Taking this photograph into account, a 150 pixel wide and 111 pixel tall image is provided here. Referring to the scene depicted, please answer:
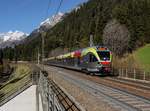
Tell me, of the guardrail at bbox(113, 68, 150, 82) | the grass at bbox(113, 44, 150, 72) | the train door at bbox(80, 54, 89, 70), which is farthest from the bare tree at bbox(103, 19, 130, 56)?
the guardrail at bbox(113, 68, 150, 82)

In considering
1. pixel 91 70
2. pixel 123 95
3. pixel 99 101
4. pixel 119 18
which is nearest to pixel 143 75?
pixel 91 70

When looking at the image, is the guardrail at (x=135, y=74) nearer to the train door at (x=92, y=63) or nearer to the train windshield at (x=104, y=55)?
the train windshield at (x=104, y=55)

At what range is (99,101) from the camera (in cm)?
1947

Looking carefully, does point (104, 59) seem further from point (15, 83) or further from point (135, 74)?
point (15, 83)

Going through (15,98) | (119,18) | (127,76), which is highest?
(119,18)

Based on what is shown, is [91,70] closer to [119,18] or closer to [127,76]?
[127,76]

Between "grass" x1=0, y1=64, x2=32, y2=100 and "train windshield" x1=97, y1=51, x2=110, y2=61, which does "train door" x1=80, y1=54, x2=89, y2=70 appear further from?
"grass" x1=0, y1=64, x2=32, y2=100

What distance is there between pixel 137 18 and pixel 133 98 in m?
83.5

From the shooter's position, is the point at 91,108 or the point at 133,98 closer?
the point at 91,108

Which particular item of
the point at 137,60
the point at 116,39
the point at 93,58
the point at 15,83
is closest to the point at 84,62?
the point at 93,58

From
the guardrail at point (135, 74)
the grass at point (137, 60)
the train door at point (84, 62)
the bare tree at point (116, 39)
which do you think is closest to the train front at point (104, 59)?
the guardrail at point (135, 74)

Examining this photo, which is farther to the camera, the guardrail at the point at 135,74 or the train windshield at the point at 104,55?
the train windshield at the point at 104,55

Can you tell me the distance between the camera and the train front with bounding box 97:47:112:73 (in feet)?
131

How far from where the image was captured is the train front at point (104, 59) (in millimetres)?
39916
